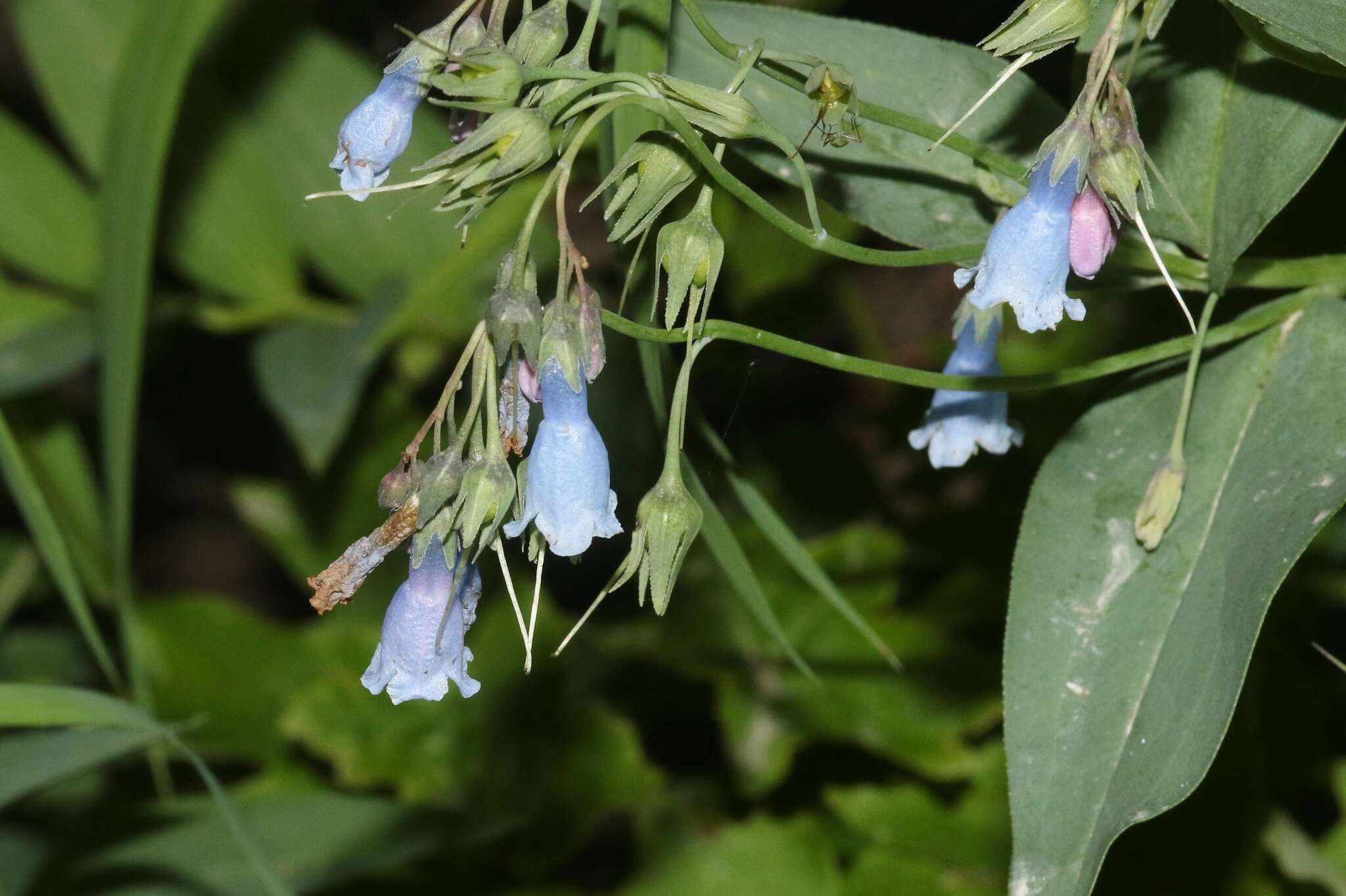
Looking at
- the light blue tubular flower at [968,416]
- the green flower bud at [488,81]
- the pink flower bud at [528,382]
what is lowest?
the light blue tubular flower at [968,416]

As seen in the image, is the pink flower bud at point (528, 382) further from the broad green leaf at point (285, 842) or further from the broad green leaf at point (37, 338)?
the broad green leaf at point (37, 338)

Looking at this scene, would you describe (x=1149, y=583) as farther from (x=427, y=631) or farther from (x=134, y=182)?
(x=134, y=182)

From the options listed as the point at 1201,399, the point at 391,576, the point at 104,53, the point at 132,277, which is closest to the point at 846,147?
the point at 1201,399

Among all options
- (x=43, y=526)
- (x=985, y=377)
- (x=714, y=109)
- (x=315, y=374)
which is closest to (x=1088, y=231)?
(x=985, y=377)

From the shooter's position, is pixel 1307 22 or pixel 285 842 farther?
pixel 285 842

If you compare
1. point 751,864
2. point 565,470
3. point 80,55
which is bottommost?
point 751,864

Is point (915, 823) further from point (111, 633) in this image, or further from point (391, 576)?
point (111, 633)

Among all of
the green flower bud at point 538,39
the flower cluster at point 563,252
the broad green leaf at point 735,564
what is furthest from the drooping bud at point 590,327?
the broad green leaf at point 735,564
